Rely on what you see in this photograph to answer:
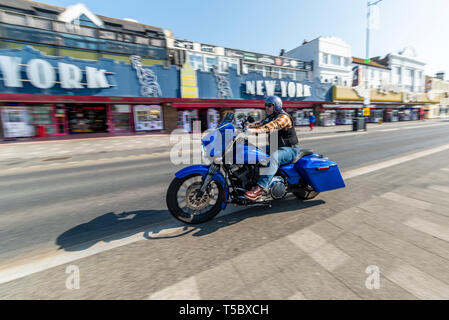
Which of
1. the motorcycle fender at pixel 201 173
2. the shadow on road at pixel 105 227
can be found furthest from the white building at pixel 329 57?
the shadow on road at pixel 105 227

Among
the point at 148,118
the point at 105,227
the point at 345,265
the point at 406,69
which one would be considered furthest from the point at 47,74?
the point at 406,69

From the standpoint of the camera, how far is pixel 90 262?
227cm

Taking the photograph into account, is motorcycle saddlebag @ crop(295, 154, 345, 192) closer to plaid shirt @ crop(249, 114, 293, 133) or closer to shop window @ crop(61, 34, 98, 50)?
plaid shirt @ crop(249, 114, 293, 133)

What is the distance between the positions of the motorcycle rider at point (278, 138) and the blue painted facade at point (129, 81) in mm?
16572

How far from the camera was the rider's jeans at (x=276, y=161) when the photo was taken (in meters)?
3.37

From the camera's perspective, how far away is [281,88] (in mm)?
24547

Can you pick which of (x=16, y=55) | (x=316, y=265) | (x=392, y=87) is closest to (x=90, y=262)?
(x=316, y=265)

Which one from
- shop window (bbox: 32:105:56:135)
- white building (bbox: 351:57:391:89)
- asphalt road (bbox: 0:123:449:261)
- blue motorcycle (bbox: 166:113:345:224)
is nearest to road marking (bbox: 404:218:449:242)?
blue motorcycle (bbox: 166:113:345:224)

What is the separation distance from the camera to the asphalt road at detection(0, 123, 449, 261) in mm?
2885

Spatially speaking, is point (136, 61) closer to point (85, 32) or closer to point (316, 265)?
point (85, 32)

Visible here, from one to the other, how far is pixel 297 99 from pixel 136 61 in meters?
18.6

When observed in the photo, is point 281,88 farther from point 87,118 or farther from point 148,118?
point 87,118

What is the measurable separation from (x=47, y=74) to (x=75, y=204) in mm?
15141

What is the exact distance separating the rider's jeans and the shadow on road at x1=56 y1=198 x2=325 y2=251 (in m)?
0.58
